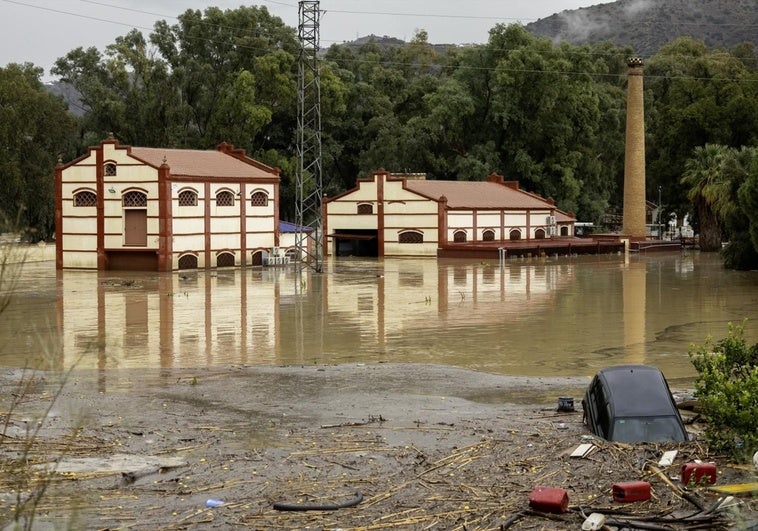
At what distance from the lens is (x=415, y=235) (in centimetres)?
6962

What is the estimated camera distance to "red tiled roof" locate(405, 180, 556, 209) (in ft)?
232

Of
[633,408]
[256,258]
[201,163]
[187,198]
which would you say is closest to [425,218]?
[256,258]

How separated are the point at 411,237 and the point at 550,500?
59.4 m

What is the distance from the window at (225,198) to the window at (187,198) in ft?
5.49

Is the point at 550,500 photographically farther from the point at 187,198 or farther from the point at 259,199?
the point at 259,199

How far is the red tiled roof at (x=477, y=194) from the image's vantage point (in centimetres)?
7069

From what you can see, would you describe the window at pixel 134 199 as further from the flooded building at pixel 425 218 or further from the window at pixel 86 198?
the flooded building at pixel 425 218

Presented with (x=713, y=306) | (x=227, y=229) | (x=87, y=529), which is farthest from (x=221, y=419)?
(x=227, y=229)

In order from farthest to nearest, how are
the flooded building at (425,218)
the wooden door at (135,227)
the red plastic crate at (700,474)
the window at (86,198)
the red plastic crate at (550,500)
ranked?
the flooded building at (425,218)
the window at (86,198)
the wooden door at (135,227)
the red plastic crate at (700,474)
the red plastic crate at (550,500)

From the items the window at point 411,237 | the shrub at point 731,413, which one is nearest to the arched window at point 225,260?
the window at point 411,237

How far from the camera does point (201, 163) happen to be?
59.1 m

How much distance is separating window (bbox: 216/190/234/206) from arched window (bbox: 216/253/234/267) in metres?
2.80

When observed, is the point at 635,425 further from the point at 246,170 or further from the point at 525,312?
the point at 246,170

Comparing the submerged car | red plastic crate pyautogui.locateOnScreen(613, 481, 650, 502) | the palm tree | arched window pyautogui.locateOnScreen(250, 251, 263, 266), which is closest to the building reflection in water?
arched window pyautogui.locateOnScreen(250, 251, 263, 266)
